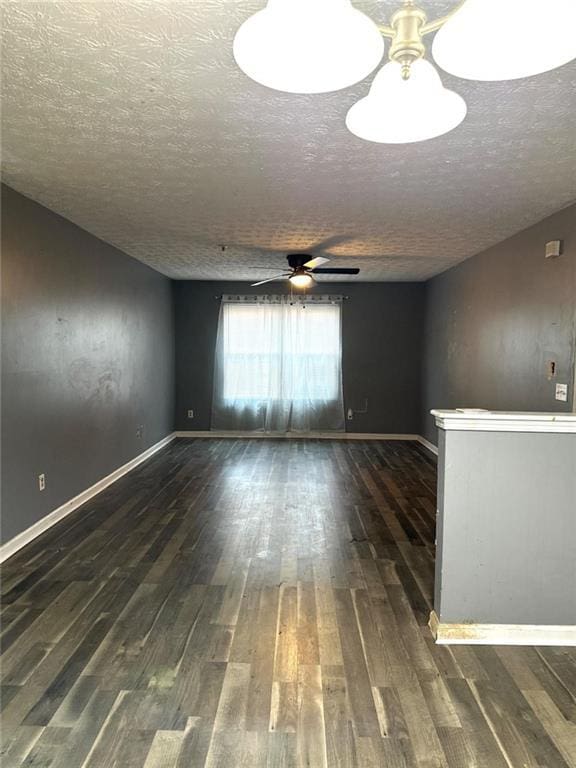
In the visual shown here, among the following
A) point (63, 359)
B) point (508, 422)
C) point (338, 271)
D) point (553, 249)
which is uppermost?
point (338, 271)

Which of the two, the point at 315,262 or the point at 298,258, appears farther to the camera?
the point at 298,258

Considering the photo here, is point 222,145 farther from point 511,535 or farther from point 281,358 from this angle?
point 281,358

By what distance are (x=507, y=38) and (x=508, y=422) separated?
152cm

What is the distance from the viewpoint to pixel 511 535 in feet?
6.74

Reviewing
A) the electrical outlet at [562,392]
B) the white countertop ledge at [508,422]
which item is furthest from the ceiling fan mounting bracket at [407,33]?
the electrical outlet at [562,392]

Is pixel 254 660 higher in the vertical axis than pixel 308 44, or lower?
lower

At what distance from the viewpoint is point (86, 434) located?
4.03 metres

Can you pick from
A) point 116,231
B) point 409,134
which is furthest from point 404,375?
point 409,134

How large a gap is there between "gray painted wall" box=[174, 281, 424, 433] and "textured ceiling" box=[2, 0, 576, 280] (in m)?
2.85

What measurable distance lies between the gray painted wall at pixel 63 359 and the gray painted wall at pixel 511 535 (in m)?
2.66

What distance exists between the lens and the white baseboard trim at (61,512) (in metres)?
2.88

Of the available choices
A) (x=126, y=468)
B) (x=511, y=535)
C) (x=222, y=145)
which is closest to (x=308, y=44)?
(x=222, y=145)

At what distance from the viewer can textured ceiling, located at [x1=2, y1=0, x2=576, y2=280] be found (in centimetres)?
148

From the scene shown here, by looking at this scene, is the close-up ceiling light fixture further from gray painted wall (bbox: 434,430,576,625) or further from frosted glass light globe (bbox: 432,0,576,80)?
gray painted wall (bbox: 434,430,576,625)
